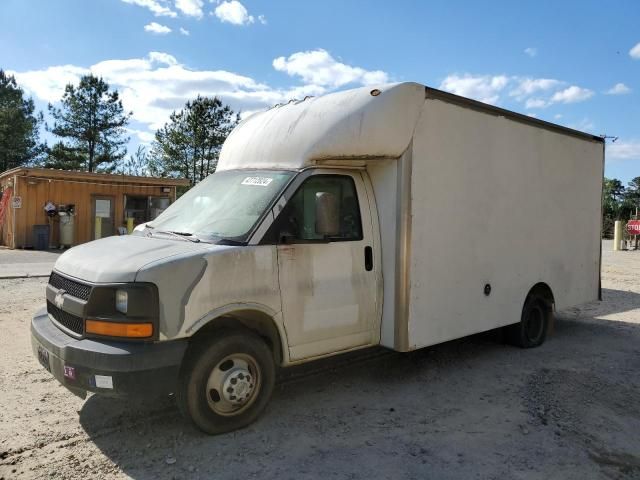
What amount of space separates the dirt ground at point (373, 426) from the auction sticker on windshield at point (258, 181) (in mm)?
1956

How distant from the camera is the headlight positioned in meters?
3.65

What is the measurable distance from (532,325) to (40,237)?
1807cm

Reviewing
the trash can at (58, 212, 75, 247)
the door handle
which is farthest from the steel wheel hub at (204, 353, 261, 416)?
the trash can at (58, 212, 75, 247)

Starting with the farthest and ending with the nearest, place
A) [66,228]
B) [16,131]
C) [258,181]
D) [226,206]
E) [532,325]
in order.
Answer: [16,131], [66,228], [532,325], [258,181], [226,206]

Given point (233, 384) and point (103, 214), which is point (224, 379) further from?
point (103, 214)

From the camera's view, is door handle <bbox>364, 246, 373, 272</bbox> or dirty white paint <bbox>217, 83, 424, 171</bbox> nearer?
dirty white paint <bbox>217, 83, 424, 171</bbox>

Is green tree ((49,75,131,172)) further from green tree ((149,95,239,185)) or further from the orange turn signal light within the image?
the orange turn signal light

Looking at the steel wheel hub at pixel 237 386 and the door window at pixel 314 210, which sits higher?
the door window at pixel 314 210

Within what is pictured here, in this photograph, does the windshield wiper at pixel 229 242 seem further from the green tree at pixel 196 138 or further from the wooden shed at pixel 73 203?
the green tree at pixel 196 138

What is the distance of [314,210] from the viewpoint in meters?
4.45

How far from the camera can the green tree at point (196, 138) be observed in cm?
4097

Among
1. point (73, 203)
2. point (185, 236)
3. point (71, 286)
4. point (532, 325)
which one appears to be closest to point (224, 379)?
point (185, 236)

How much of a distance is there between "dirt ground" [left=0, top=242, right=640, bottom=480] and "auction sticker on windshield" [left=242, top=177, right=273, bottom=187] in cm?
196

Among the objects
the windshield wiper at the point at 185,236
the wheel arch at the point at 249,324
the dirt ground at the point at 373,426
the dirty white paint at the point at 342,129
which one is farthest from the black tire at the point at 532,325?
the windshield wiper at the point at 185,236
